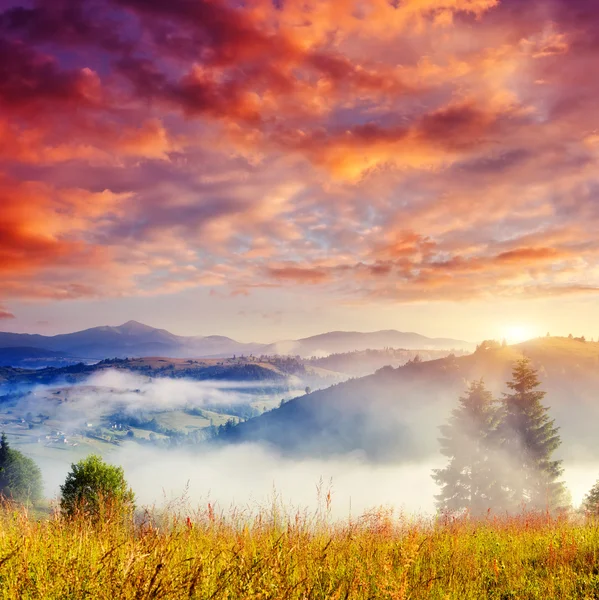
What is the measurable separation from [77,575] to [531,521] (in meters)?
10.2

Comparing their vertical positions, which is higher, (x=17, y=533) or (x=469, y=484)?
(x=17, y=533)

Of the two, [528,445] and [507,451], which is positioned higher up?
[528,445]

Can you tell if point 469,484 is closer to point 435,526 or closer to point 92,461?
point 435,526

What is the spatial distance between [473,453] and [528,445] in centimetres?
459

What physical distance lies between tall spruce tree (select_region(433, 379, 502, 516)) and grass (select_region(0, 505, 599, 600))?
112 ft

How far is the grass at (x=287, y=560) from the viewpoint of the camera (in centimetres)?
416

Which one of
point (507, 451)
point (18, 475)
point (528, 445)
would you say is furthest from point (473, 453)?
point (18, 475)

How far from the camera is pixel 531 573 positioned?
6.47 m

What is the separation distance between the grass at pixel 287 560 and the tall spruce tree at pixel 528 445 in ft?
110

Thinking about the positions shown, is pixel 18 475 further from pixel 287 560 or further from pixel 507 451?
pixel 287 560

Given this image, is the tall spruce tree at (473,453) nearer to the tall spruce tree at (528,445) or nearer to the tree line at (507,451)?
the tree line at (507,451)

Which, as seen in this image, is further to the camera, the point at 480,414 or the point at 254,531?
the point at 480,414

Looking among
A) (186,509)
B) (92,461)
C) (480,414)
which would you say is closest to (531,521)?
(186,509)

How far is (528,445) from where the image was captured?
127 ft
